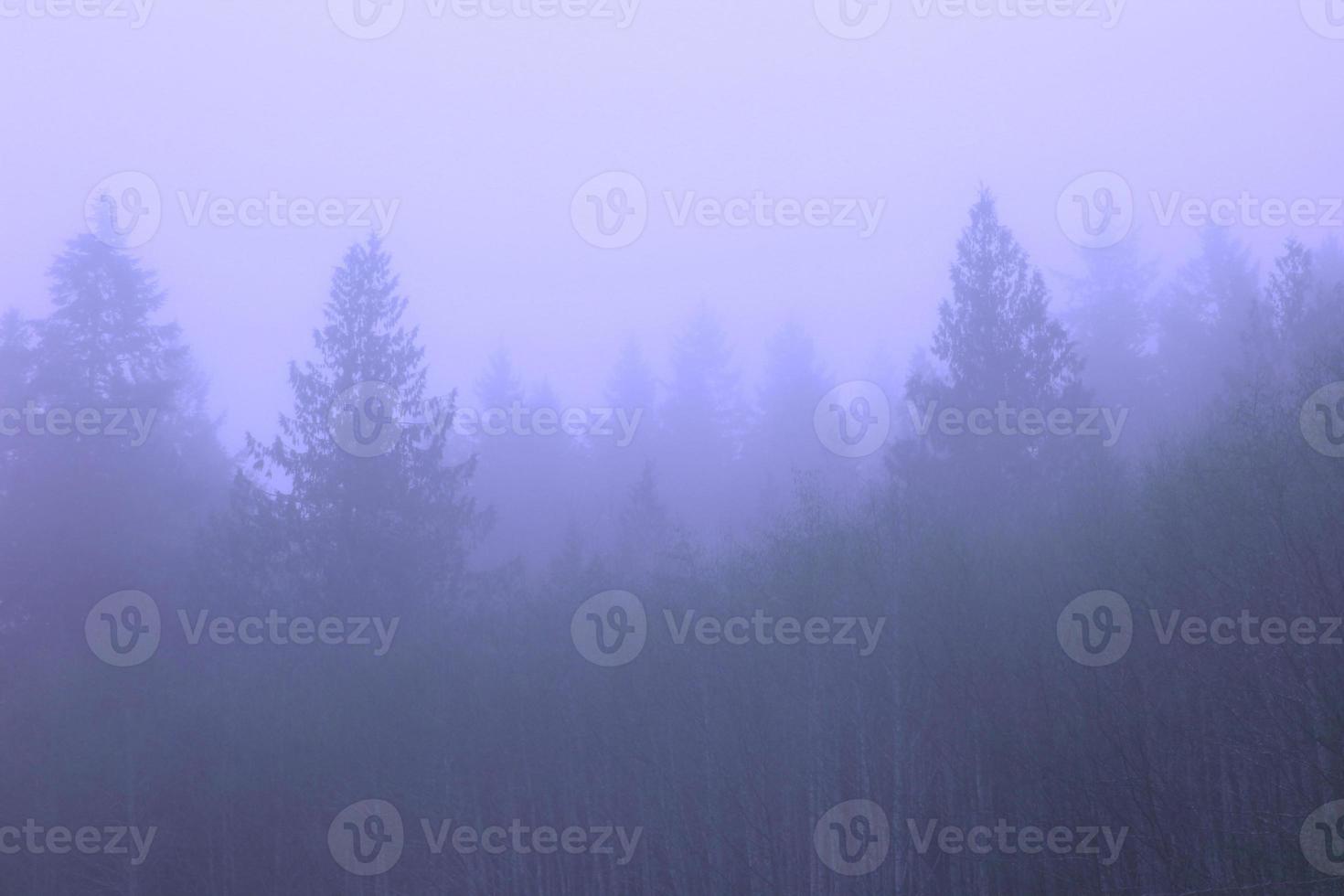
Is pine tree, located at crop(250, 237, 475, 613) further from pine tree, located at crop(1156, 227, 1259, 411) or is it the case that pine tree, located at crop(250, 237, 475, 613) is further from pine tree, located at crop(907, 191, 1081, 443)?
pine tree, located at crop(1156, 227, 1259, 411)

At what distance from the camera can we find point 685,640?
59.5 feet

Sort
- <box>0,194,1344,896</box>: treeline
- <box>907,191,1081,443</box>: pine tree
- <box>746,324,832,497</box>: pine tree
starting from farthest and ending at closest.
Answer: <box>746,324,832,497</box>: pine tree
<box>907,191,1081,443</box>: pine tree
<box>0,194,1344,896</box>: treeline

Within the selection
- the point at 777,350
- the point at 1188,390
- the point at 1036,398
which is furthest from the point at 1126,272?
the point at 1036,398

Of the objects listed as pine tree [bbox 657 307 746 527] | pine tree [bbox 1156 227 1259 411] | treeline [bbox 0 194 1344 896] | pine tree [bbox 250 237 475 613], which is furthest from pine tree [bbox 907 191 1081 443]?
pine tree [bbox 657 307 746 527]

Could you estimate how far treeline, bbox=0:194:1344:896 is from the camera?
13633mm

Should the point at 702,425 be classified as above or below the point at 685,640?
above

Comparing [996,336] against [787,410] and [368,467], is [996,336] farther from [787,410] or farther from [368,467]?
[787,410]

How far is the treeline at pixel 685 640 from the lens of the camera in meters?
13.6

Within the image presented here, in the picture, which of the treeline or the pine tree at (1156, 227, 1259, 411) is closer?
the treeline

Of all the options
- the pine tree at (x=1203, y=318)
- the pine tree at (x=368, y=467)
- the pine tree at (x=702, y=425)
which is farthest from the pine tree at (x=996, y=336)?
the pine tree at (x=702, y=425)

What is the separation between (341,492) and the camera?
25234 millimetres

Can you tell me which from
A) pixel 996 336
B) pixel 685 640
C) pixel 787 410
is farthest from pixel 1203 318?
pixel 685 640

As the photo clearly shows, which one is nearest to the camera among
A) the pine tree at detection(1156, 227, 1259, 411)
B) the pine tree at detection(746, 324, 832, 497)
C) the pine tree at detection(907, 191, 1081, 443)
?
the pine tree at detection(907, 191, 1081, 443)

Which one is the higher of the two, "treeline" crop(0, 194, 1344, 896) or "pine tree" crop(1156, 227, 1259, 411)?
"pine tree" crop(1156, 227, 1259, 411)
